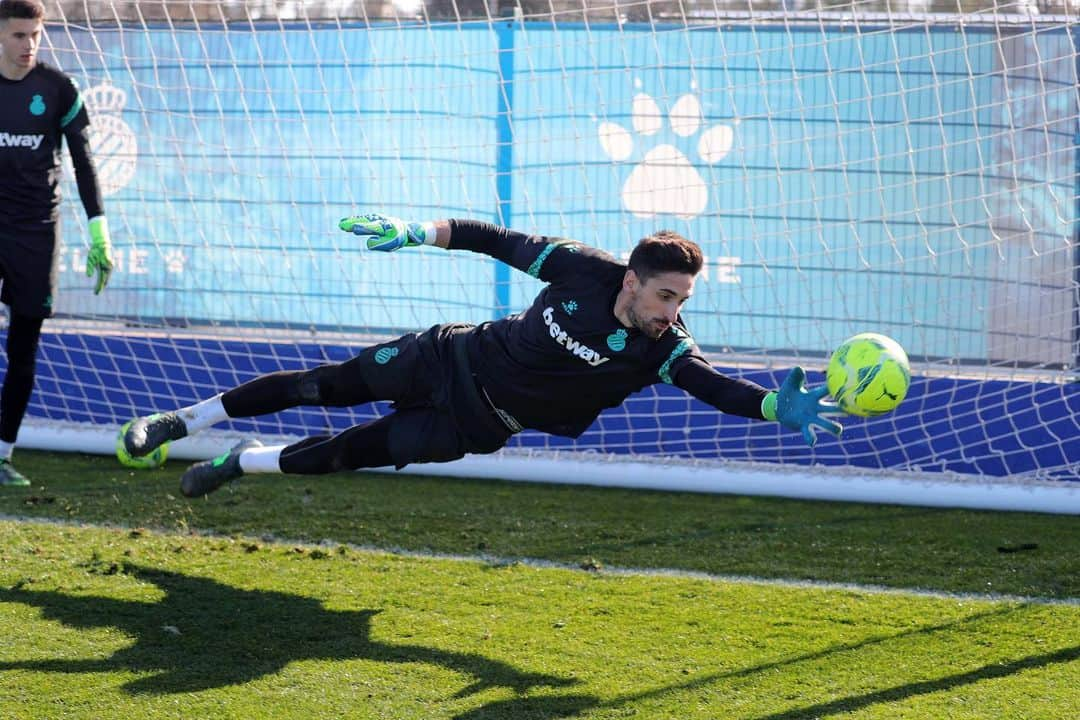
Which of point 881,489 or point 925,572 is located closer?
point 925,572

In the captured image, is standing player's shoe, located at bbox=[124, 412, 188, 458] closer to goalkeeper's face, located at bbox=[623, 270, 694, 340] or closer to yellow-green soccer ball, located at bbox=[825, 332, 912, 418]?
goalkeeper's face, located at bbox=[623, 270, 694, 340]

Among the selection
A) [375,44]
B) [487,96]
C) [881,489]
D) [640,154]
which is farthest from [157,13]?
[881,489]

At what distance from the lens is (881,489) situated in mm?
6539

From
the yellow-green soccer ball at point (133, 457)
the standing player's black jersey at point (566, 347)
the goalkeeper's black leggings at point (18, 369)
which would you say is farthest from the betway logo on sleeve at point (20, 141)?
the standing player's black jersey at point (566, 347)

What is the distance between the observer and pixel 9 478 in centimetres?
643

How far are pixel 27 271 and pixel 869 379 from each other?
153 inches

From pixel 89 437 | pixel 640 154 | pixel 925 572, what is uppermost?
pixel 640 154

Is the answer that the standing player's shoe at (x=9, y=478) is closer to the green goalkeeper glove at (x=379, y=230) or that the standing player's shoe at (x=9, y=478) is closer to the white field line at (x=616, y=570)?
the white field line at (x=616, y=570)

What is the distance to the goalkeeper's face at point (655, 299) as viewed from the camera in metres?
4.29

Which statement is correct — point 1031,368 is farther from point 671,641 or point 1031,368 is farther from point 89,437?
point 89,437

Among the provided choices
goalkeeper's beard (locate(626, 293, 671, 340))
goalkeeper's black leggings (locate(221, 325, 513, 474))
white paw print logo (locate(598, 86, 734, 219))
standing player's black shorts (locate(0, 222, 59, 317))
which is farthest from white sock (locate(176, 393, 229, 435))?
white paw print logo (locate(598, 86, 734, 219))

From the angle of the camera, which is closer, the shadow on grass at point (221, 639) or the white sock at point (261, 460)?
the shadow on grass at point (221, 639)

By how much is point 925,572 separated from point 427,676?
228cm

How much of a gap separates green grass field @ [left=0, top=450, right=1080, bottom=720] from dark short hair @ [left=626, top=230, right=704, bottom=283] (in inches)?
48.4
